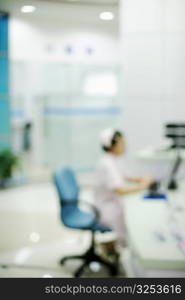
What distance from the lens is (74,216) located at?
3100 millimetres

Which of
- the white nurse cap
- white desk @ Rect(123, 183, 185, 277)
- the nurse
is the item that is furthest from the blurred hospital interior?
the white nurse cap

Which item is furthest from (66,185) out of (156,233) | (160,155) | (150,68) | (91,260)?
(156,233)

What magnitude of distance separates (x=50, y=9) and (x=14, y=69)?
404 centimetres

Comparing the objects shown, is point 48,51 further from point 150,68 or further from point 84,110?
point 150,68

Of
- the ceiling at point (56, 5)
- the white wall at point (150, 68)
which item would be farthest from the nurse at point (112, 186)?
the ceiling at point (56, 5)

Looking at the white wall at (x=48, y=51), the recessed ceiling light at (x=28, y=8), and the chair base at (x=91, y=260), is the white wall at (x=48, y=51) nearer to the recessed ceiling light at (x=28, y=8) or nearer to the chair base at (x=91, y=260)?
the recessed ceiling light at (x=28, y=8)

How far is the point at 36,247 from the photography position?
3643mm

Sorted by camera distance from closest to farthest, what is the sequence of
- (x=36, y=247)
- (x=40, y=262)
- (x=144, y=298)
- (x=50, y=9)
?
(x=144, y=298) → (x=50, y=9) → (x=40, y=262) → (x=36, y=247)

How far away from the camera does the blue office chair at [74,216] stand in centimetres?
296

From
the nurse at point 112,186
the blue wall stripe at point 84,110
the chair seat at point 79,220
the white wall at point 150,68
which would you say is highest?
the white wall at point 150,68

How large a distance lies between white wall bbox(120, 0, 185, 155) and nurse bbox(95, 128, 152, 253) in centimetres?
21

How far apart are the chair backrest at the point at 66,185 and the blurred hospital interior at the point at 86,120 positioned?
0.05 meters

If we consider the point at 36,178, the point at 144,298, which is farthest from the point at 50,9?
the point at 36,178

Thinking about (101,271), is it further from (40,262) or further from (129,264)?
(129,264)
